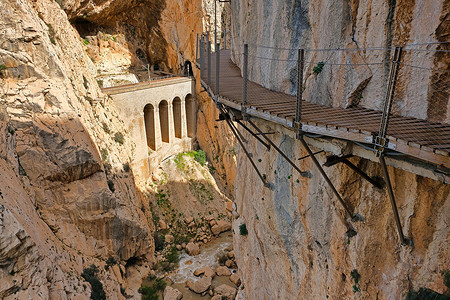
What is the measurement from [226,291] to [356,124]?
58.0 ft

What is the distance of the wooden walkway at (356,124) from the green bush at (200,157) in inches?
893

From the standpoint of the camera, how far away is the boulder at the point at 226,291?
66.0 ft

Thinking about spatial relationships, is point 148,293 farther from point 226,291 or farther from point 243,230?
point 243,230

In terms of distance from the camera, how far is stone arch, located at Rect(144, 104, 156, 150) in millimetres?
27623

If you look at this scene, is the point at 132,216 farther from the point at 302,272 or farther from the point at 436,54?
the point at 436,54

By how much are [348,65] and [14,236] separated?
465 inches

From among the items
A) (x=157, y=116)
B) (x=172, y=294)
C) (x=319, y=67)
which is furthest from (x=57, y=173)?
(x=319, y=67)

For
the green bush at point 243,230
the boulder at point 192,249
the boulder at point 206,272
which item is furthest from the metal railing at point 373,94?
the boulder at point 192,249

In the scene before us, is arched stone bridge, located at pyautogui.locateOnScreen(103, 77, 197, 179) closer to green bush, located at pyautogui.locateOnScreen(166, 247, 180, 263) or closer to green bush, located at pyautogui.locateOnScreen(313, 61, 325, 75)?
green bush, located at pyautogui.locateOnScreen(166, 247, 180, 263)

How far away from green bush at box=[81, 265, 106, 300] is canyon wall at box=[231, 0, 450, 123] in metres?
12.5

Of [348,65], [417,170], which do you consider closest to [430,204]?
[417,170]

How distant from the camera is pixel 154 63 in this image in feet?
116

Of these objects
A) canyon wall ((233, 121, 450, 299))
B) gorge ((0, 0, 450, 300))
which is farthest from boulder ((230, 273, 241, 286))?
canyon wall ((233, 121, 450, 299))

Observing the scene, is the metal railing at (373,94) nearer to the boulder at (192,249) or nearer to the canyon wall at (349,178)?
the canyon wall at (349,178)
